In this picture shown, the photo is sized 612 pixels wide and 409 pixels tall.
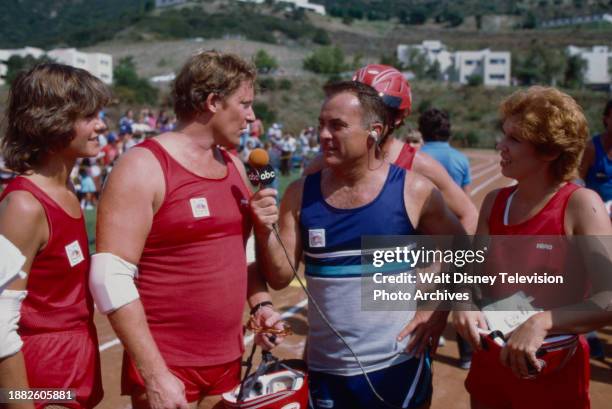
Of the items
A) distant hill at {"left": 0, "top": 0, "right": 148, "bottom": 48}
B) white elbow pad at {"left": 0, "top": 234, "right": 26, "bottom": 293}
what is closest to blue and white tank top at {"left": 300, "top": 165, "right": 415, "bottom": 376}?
white elbow pad at {"left": 0, "top": 234, "right": 26, "bottom": 293}

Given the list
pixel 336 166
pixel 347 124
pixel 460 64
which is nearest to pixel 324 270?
pixel 336 166

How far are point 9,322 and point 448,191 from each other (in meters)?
2.51

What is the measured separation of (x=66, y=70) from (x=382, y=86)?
1.94 meters

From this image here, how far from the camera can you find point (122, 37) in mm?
129125

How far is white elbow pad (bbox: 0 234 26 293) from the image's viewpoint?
2.07 metres

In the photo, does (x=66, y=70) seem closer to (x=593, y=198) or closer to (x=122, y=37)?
(x=593, y=198)

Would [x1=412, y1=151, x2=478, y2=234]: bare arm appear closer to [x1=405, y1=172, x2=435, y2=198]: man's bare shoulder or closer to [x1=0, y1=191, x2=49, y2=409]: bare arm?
[x1=405, y1=172, x2=435, y2=198]: man's bare shoulder

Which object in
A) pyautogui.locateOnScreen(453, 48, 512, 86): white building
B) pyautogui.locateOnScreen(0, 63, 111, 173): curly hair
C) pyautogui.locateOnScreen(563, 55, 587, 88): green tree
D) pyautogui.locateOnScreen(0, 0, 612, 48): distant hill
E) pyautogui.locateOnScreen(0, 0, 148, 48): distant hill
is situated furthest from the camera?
pyautogui.locateOnScreen(0, 0, 148, 48): distant hill

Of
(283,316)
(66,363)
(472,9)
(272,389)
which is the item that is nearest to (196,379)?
(272,389)

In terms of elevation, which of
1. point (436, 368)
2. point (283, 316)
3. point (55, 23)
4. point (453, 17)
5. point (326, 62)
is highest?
point (436, 368)

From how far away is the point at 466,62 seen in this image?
4985 inches

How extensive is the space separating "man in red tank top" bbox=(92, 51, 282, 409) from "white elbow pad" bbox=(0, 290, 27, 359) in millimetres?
292

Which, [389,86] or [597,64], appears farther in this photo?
[597,64]

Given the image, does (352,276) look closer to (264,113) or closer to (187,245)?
(187,245)
